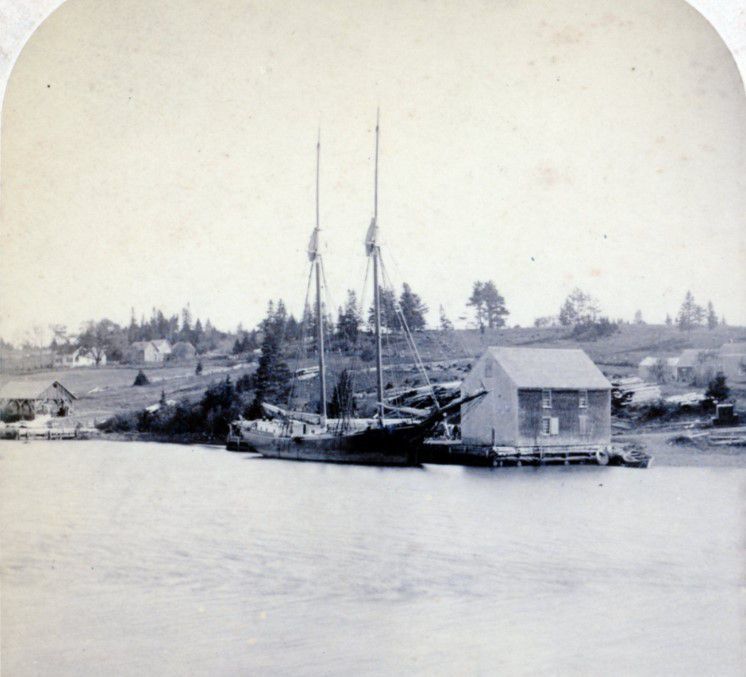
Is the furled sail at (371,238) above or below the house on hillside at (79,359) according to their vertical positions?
above

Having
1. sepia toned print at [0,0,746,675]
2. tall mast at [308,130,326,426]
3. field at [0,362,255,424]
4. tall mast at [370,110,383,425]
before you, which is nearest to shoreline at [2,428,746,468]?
sepia toned print at [0,0,746,675]

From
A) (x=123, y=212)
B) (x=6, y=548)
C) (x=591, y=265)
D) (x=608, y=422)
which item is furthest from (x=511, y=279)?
(x=6, y=548)

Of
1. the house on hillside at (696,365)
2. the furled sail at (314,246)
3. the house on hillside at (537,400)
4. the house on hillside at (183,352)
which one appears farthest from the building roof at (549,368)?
the house on hillside at (183,352)

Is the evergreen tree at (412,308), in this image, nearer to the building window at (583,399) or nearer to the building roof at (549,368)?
the building roof at (549,368)

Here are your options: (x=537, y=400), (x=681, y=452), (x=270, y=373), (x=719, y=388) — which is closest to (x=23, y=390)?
(x=270, y=373)

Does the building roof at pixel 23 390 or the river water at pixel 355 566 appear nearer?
the river water at pixel 355 566

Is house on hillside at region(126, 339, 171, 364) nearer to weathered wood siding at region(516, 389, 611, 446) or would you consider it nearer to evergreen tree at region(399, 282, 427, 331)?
evergreen tree at region(399, 282, 427, 331)
